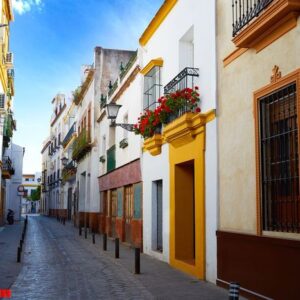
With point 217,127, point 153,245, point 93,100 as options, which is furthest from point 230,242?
point 93,100

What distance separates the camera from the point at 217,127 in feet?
34.1

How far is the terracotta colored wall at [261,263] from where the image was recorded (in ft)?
23.9

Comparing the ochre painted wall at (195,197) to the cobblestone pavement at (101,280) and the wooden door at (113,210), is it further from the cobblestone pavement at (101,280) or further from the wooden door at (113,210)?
the wooden door at (113,210)

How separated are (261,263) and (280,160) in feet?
5.52

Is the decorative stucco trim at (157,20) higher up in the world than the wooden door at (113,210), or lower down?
higher up

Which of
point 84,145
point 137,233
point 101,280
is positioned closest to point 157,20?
point 137,233

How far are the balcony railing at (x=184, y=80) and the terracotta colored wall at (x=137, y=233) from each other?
18.9 feet

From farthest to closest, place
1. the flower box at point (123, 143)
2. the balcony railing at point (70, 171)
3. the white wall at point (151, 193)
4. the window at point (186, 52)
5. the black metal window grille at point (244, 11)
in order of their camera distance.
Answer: the balcony railing at point (70, 171) < the flower box at point (123, 143) < the white wall at point (151, 193) < the window at point (186, 52) < the black metal window grille at point (244, 11)

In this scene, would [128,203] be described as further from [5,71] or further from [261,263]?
[5,71]

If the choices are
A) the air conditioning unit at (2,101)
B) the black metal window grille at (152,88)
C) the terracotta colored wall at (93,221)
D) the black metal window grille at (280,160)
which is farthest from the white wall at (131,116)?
the black metal window grille at (280,160)

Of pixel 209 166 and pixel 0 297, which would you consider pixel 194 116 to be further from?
pixel 0 297

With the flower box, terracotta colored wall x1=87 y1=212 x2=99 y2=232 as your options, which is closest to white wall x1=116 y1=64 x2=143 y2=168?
the flower box

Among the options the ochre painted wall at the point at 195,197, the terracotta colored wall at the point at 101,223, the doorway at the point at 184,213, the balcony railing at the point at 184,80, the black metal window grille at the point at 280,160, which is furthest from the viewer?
the terracotta colored wall at the point at 101,223

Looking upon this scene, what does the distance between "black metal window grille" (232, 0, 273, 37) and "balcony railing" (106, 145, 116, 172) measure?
45.3 ft
